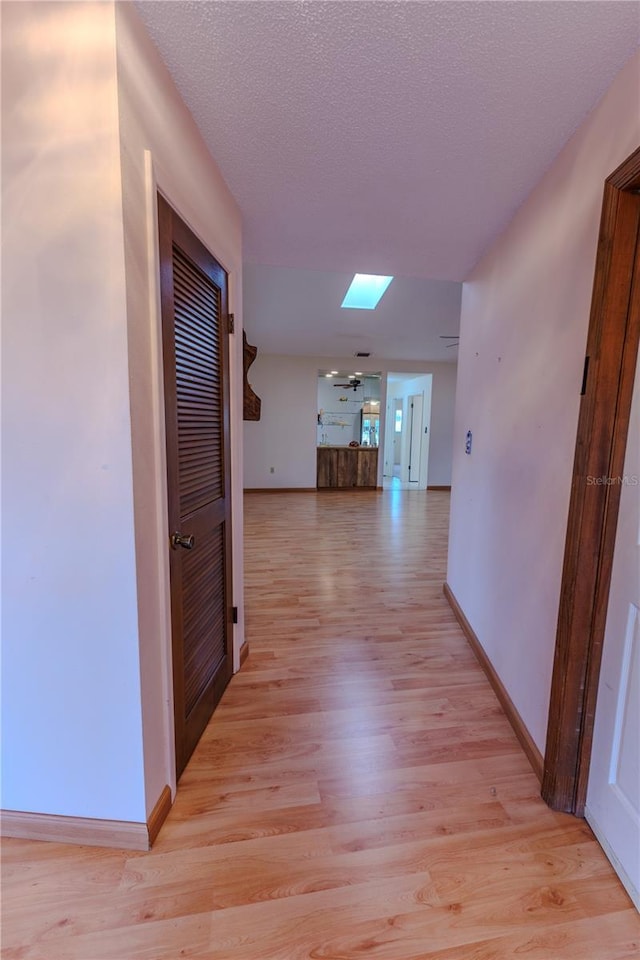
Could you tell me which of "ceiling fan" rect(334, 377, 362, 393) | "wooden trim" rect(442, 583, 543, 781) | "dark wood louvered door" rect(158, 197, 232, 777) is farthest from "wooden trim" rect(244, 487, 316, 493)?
"dark wood louvered door" rect(158, 197, 232, 777)

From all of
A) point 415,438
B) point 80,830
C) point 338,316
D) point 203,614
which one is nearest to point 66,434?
point 203,614

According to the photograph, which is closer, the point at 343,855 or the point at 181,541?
the point at 343,855

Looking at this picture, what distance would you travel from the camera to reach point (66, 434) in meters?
1.04

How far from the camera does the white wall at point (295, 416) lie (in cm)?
713

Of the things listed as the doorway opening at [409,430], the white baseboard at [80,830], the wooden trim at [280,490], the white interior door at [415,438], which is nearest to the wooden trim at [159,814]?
the white baseboard at [80,830]

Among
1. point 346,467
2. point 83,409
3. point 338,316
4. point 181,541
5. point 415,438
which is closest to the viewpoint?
point 83,409

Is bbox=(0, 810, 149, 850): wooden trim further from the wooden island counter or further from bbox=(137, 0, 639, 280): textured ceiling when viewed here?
the wooden island counter

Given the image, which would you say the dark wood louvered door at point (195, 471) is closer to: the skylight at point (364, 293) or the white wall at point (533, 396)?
the white wall at point (533, 396)

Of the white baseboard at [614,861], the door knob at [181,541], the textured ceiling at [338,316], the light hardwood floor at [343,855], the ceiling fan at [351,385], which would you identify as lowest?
the light hardwood floor at [343,855]

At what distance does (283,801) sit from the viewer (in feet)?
4.50

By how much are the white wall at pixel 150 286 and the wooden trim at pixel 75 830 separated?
0.10 m

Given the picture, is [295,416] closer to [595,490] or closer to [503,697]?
[503,697]

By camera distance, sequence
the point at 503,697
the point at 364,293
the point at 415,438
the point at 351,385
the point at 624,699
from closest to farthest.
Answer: the point at 624,699, the point at 503,697, the point at 364,293, the point at 415,438, the point at 351,385

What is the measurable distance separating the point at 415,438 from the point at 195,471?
291 inches
